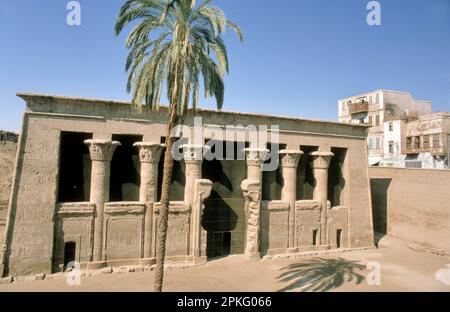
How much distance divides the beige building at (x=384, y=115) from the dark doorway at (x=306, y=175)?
21425mm

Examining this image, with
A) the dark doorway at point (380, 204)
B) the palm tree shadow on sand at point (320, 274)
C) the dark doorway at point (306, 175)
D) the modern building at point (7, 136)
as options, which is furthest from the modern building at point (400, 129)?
the modern building at point (7, 136)

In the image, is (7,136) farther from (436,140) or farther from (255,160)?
(436,140)

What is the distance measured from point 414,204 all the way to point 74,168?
81.1ft

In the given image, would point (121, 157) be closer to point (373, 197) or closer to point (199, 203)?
point (199, 203)

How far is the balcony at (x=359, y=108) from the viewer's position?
1885 inches

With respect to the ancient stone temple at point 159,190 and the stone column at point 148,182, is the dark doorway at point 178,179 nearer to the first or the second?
the ancient stone temple at point 159,190

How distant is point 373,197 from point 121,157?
75.0 feet

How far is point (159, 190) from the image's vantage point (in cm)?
1916

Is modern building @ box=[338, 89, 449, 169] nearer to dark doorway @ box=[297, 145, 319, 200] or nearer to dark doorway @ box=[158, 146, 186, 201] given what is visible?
dark doorway @ box=[297, 145, 319, 200]
